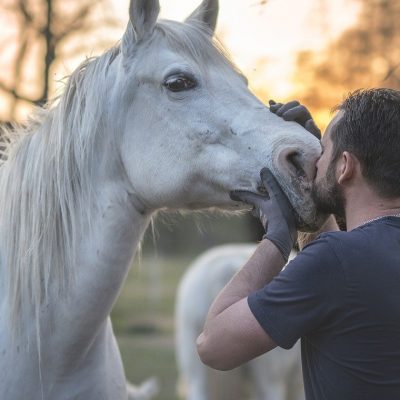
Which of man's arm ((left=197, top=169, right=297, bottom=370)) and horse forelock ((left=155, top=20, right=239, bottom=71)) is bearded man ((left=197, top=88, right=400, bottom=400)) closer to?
man's arm ((left=197, top=169, right=297, bottom=370))

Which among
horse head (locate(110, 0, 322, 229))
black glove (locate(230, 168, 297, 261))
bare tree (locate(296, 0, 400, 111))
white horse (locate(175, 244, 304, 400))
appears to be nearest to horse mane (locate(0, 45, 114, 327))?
horse head (locate(110, 0, 322, 229))

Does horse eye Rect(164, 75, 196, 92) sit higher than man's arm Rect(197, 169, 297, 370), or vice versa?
horse eye Rect(164, 75, 196, 92)

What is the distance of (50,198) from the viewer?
282cm

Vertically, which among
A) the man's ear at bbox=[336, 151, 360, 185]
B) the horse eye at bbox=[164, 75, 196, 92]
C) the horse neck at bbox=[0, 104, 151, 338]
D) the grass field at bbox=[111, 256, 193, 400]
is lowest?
the grass field at bbox=[111, 256, 193, 400]

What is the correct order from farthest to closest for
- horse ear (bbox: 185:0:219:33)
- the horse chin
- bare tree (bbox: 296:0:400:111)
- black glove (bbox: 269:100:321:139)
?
bare tree (bbox: 296:0:400:111), horse ear (bbox: 185:0:219:33), black glove (bbox: 269:100:321:139), the horse chin

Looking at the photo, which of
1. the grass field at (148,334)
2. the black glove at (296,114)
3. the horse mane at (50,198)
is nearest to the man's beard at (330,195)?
the black glove at (296,114)

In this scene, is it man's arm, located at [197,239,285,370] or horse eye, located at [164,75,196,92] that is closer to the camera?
man's arm, located at [197,239,285,370]

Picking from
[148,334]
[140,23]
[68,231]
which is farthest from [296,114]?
[148,334]

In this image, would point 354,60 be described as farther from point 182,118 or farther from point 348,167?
point 348,167

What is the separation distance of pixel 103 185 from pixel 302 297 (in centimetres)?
101

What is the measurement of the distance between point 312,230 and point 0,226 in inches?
46.3

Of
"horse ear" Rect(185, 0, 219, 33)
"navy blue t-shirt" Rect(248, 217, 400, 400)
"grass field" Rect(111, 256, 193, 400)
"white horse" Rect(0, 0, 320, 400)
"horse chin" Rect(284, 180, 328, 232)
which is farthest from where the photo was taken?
"grass field" Rect(111, 256, 193, 400)

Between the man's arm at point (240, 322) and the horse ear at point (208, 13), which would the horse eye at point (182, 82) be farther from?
the man's arm at point (240, 322)

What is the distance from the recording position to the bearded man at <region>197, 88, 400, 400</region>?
211 centimetres
